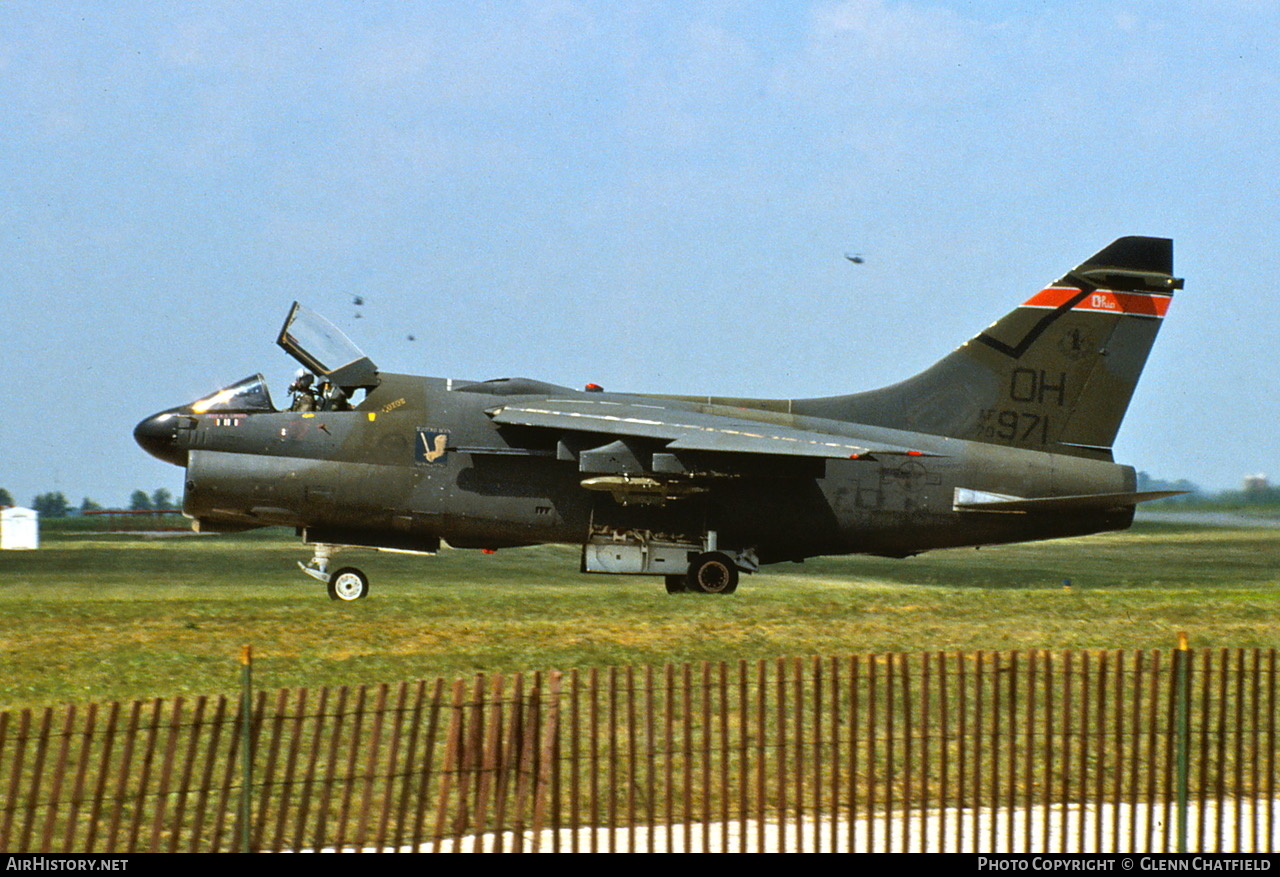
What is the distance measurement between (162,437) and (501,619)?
6.51 metres

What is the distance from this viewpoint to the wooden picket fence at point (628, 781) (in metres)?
7.98

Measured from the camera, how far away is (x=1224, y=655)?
30.4ft

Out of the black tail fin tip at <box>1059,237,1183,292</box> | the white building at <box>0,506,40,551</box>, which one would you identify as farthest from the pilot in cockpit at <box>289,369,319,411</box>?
the white building at <box>0,506,40,551</box>

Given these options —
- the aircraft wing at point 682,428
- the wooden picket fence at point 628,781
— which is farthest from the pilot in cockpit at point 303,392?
the wooden picket fence at point 628,781

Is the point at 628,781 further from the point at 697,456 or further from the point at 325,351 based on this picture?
the point at 325,351

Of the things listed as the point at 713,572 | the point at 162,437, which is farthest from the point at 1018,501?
the point at 162,437

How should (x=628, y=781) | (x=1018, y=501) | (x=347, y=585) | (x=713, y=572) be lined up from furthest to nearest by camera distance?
(x=1018, y=501)
(x=713, y=572)
(x=347, y=585)
(x=628, y=781)

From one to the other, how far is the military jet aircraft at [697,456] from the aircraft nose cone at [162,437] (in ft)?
0.10

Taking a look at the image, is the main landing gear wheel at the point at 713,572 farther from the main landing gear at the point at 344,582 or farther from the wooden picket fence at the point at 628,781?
the wooden picket fence at the point at 628,781

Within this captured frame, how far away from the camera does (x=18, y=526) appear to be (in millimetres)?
35844

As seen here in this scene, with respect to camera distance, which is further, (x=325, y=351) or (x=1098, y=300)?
(x=1098, y=300)
